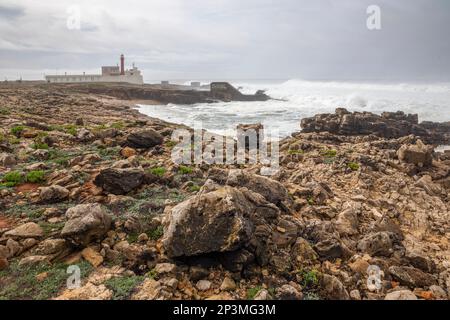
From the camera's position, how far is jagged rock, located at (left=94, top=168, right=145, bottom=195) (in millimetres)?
7109

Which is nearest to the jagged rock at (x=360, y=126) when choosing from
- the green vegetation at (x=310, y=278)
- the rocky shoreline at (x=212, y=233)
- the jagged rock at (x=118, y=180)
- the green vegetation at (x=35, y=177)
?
the rocky shoreline at (x=212, y=233)

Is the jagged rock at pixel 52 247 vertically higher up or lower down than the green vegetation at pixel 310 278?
higher up

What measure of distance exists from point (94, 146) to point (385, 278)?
9.99 m

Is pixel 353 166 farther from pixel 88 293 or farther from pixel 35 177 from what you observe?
pixel 35 177

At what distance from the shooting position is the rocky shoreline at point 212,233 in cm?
445

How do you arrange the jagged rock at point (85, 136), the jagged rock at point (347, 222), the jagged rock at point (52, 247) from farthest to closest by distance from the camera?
1. the jagged rock at point (85, 136)
2. the jagged rock at point (347, 222)
3. the jagged rock at point (52, 247)

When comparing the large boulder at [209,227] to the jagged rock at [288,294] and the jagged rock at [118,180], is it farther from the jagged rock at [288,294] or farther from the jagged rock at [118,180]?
the jagged rock at [118,180]

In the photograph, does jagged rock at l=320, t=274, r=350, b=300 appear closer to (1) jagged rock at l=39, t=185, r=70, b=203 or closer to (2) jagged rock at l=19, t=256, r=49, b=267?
(2) jagged rock at l=19, t=256, r=49, b=267

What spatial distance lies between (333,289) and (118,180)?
519cm

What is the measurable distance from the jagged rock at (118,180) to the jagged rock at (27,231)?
72.3 inches

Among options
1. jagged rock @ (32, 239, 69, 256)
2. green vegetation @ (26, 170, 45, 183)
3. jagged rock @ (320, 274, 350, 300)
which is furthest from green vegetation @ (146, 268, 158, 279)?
green vegetation @ (26, 170, 45, 183)
